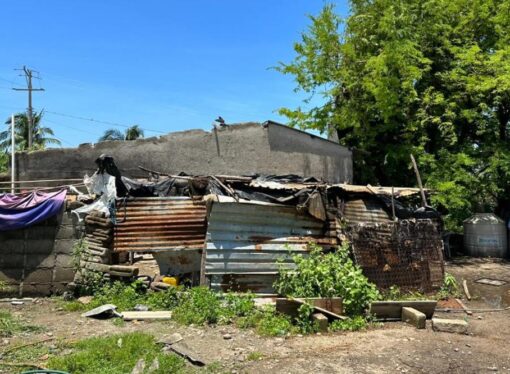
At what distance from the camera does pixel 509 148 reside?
14.5m

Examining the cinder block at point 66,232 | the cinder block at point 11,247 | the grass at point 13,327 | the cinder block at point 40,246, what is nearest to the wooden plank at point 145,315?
the grass at point 13,327

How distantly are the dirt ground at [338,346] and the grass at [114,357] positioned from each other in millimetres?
487

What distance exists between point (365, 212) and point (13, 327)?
680cm

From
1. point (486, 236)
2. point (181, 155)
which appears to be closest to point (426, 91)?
point (486, 236)

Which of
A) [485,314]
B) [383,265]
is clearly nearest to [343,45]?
[383,265]

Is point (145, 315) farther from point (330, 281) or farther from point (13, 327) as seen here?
point (330, 281)

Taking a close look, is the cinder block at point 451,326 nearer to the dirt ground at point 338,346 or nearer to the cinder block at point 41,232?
the dirt ground at point 338,346

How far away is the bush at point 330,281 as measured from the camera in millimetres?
7457

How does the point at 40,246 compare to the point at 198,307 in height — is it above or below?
above

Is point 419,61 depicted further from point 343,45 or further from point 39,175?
point 39,175

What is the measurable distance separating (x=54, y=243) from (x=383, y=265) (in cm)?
640

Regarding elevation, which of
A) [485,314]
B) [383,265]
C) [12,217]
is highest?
[12,217]

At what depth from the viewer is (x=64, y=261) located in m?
8.91

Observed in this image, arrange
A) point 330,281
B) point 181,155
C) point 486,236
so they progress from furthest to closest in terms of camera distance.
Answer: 1. point 486,236
2. point 181,155
3. point 330,281
